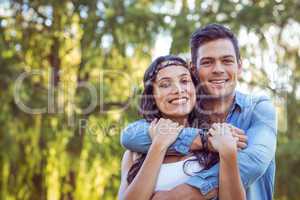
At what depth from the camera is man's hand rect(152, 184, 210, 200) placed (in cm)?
175

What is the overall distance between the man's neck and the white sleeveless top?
279 millimetres

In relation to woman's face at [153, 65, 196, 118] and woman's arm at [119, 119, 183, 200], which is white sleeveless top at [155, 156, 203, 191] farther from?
woman's face at [153, 65, 196, 118]

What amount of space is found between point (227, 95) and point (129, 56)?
3884mm

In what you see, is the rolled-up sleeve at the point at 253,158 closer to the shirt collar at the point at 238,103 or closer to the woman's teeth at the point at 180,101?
the shirt collar at the point at 238,103

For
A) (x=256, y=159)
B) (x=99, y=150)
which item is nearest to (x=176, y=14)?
(x=99, y=150)

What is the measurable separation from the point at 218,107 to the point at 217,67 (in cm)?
15

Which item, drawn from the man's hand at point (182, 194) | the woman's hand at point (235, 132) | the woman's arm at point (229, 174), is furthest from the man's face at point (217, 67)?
the man's hand at point (182, 194)

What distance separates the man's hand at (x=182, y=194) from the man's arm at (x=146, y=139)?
0.13 metres

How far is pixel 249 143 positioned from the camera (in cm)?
184

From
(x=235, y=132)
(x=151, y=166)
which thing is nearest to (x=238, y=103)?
(x=235, y=132)

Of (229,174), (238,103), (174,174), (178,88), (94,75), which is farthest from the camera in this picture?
(94,75)

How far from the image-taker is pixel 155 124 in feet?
6.29

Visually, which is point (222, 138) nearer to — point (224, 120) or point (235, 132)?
point (235, 132)

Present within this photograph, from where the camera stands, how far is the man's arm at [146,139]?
6.00ft
